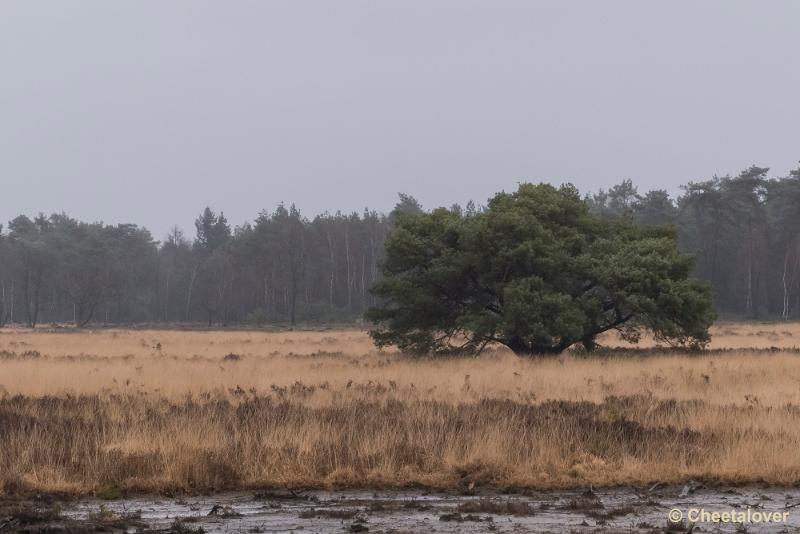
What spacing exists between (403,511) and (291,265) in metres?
79.7

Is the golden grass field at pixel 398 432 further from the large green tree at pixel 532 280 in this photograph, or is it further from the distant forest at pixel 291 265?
the distant forest at pixel 291 265

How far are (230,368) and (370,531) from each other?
55.6 feet

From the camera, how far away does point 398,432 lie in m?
12.5

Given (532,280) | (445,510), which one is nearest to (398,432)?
(445,510)

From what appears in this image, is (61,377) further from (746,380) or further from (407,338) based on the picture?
(746,380)

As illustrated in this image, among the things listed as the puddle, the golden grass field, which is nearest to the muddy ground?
the puddle

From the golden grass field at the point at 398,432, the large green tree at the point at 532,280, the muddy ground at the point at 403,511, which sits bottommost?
the muddy ground at the point at 403,511

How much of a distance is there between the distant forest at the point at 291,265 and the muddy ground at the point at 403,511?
222ft

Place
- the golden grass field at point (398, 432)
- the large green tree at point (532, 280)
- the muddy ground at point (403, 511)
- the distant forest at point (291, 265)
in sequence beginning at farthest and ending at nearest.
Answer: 1. the distant forest at point (291, 265)
2. the large green tree at point (532, 280)
3. the golden grass field at point (398, 432)
4. the muddy ground at point (403, 511)

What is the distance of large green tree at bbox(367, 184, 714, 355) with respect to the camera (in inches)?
1100

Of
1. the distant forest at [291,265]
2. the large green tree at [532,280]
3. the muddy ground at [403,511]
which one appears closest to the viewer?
the muddy ground at [403,511]

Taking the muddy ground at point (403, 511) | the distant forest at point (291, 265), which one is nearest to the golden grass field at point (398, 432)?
the muddy ground at point (403, 511)

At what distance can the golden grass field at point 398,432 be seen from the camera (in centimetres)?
1100

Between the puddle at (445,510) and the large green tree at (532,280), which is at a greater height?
the large green tree at (532,280)
